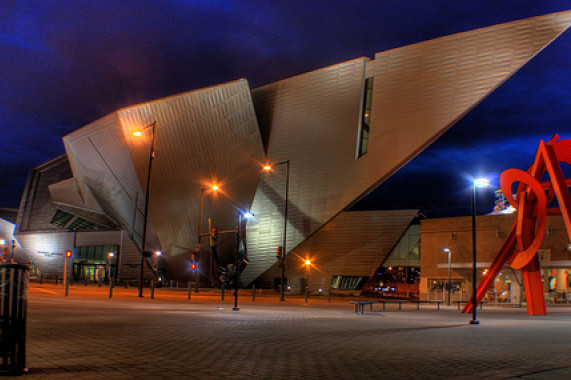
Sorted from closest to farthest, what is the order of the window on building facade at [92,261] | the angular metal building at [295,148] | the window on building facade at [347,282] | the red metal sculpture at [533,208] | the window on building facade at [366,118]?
1. the red metal sculpture at [533,208]
2. the angular metal building at [295,148]
3. the window on building facade at [366,118]
4. the window on building facade at [347,282]
5. the window on building facade at [92,261]

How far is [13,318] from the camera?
5688mm

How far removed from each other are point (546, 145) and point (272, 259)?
22172 millimetres

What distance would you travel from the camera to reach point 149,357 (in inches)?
280

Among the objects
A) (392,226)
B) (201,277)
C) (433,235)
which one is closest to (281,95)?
(392,226)

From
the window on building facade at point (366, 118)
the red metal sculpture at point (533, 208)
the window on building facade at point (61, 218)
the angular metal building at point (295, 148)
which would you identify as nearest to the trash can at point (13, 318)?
the red metal sculpture at point (533, 208)

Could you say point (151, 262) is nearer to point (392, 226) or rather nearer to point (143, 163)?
point (143, 163)

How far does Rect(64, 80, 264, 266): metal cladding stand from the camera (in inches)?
1442

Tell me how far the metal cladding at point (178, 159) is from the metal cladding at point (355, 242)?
6.28 m

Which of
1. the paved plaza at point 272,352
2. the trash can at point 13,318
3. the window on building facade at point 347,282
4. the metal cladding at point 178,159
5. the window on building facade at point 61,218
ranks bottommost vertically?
the window on building facade at point 347,282

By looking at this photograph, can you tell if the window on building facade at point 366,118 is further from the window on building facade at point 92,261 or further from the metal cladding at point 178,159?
the window on building facade at point 92,261

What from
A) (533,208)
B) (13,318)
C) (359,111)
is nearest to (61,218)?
(359,111)

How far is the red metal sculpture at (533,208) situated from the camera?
19531mm

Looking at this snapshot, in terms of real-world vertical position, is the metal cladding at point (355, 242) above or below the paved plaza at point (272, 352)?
above

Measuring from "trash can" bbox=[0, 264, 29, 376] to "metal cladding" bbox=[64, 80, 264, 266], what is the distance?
29.1m
